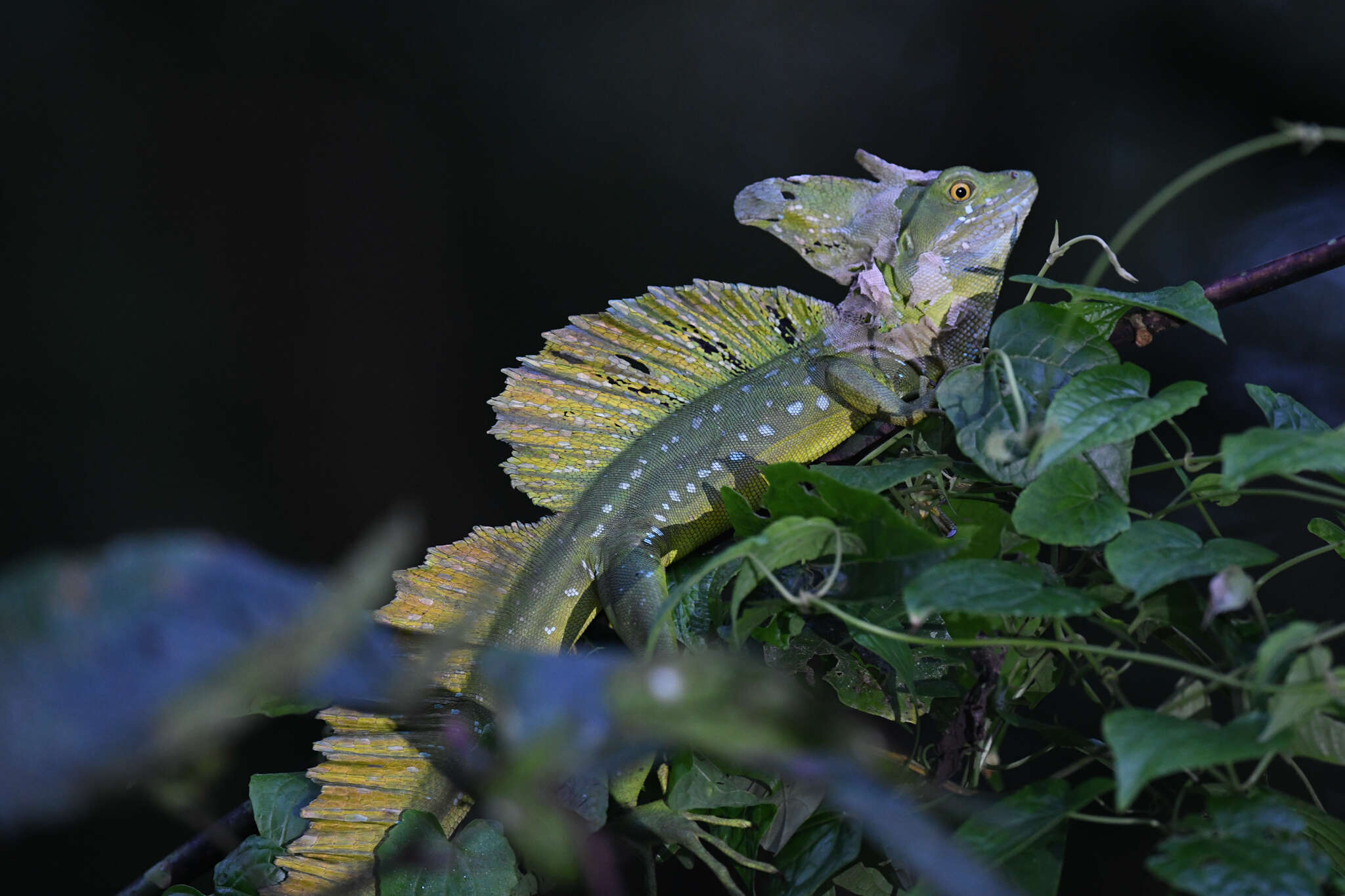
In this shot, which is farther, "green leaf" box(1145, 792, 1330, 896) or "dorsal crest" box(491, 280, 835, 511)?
"dorsal crest" box(491, 280, 835, 511)

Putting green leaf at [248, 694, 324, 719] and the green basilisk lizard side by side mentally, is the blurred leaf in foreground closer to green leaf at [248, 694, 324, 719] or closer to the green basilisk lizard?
green leaf at [248, 694, 324, 719]

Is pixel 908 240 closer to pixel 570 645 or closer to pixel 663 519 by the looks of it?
pixel 663 519

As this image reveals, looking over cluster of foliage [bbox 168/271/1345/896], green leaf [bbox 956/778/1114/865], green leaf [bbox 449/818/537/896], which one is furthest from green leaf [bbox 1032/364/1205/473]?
green leaf [bbox 449/818/537/896]

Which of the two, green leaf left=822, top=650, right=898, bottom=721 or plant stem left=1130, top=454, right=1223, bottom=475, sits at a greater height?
plant stem left=1130, top=454, right=1223, bottom=475

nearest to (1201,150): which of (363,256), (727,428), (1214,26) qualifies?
(1214,26)

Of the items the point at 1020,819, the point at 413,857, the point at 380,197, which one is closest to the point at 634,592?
the point at 413,857

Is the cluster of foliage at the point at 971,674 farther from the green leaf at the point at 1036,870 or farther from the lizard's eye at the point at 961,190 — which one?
the lizard's eye at the point at 961,190

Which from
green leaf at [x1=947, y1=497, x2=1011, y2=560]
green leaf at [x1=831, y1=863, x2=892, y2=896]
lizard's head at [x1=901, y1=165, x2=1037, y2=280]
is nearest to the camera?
green leaf at [x1=947, y1=497, x2=1011, y2=560]
